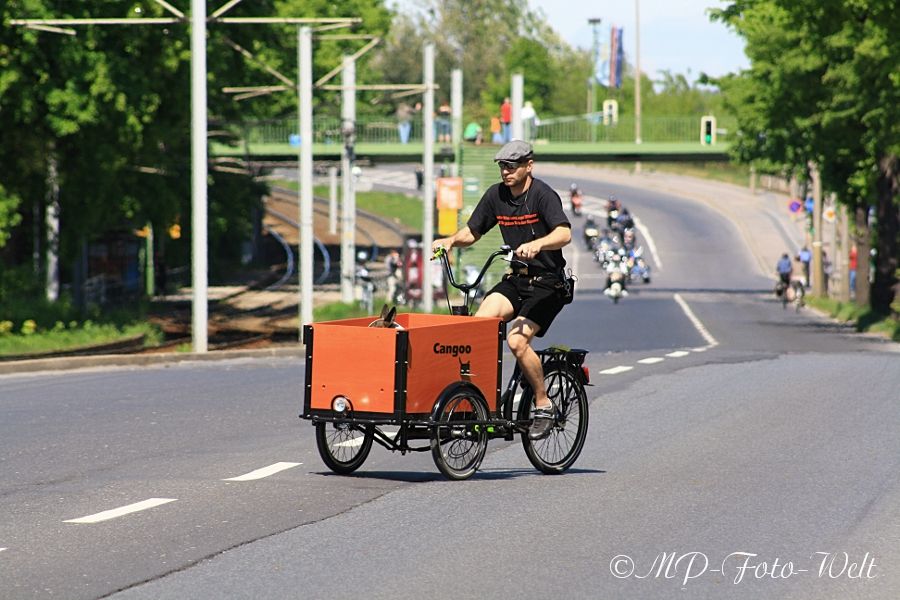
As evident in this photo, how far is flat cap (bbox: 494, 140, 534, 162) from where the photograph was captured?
35.1ft

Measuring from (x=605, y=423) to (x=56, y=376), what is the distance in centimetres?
863

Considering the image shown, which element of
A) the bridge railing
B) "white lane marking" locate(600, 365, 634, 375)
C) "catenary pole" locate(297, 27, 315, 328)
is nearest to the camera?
"white lane marking" locate(600, 365, 634, 375)

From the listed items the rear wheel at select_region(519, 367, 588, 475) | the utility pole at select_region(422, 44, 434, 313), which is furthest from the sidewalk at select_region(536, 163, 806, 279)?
the rear wheel at select_region(519, 367, 588, 475)

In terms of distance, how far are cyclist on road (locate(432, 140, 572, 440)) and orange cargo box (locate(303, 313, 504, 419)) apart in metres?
0.16

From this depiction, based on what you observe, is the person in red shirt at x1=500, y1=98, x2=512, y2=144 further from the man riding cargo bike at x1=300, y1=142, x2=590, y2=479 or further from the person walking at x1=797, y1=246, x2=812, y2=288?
the man riding cargo bike at x1=300, y1=142, x2=590, y2=479

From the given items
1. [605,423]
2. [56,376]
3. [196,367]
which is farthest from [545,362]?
[196,367]

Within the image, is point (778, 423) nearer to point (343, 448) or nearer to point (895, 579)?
point (343, 448)

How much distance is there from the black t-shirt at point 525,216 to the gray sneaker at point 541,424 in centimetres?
89

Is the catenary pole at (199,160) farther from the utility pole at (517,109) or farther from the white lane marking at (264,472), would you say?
the utility pole at (517,109)

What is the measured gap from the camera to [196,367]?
2331 centimetres

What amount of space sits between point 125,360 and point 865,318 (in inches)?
1037

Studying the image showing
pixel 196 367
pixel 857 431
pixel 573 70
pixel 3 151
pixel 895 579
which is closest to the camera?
pixel 895 579

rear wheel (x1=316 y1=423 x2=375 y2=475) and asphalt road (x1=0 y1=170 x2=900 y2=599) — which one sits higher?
rear wheel (x1=316 y1=423 x2=375 y2=475)

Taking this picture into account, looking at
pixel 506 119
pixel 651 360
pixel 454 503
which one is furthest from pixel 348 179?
pixel 454 503
